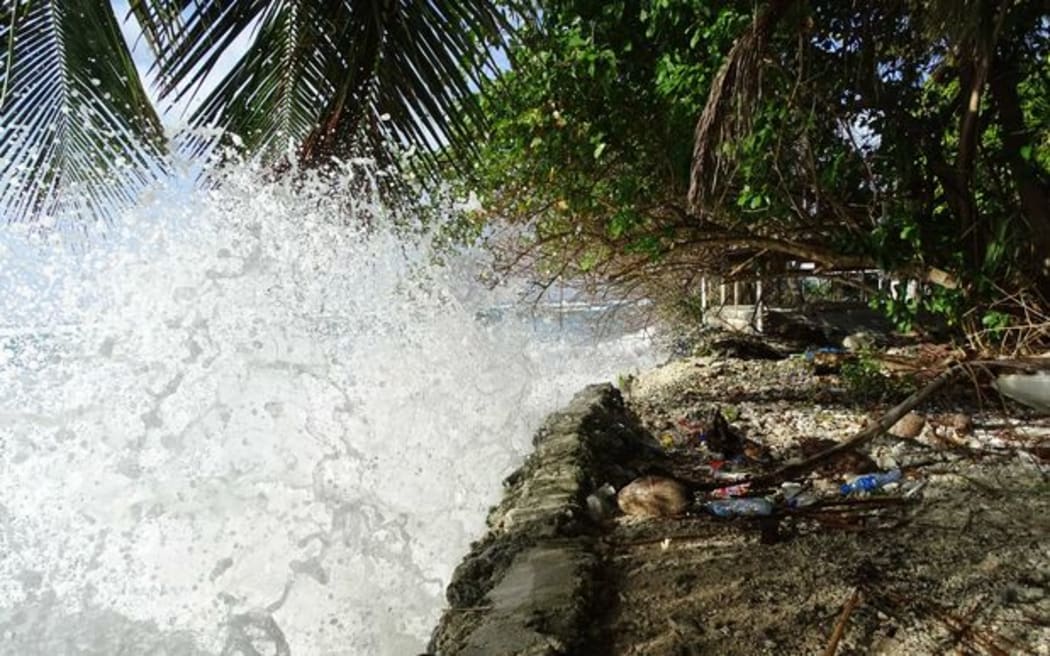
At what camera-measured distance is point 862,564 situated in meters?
2.47

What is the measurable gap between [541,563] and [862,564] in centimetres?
104

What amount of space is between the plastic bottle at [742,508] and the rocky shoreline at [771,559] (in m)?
0.04

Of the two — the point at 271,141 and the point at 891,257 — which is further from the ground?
the point at 271,141

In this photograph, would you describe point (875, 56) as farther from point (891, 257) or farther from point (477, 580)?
point (477, 580)

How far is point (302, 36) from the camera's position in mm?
2801

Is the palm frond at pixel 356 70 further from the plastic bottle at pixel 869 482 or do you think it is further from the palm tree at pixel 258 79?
the plastic bottle at pixel 869 482

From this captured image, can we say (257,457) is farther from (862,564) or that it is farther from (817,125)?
(817,125)

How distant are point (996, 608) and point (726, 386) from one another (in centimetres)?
530

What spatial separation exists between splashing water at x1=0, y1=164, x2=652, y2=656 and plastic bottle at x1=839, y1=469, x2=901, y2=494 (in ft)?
5.58

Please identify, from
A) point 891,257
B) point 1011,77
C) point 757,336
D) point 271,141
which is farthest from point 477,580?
point 757,336

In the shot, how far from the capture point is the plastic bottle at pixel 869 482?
332cm

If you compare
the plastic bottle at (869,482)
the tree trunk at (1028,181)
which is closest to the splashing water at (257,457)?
the plastic bottle at (869,482)

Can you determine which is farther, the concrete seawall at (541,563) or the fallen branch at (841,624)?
the concrete seawall at (541,563)

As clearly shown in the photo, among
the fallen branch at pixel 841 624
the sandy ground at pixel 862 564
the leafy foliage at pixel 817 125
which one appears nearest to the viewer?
the fallen branch at pixel 841 624
